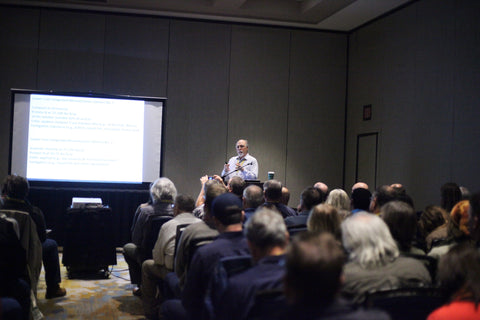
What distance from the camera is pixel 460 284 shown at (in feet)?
5.86

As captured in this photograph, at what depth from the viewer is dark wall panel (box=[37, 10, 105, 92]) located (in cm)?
819

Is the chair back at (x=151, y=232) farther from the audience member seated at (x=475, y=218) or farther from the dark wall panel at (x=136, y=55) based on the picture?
the dark wall panel at (x=136, y=55)

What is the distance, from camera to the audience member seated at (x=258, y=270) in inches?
→ 73.7

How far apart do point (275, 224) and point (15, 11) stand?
759 cm

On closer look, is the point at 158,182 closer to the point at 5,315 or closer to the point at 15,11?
the point at 5,315

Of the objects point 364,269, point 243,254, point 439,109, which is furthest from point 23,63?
point 364,269

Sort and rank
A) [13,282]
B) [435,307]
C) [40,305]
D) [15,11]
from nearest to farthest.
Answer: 1. [435,307]
2. [13,282]
3. [40,305]
4. [15,11]

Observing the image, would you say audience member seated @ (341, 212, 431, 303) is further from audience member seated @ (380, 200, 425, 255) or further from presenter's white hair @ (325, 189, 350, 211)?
presenter's white hair @ (325, 189, 350, 211)

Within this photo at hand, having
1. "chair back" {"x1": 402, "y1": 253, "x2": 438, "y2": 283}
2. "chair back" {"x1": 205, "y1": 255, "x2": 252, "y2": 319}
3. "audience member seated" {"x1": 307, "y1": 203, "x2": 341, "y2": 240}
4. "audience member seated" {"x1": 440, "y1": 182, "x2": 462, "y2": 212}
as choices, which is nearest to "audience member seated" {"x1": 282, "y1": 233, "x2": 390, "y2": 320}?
"chair back" {"x1": 205, "y1": 255, "x2": 252, "y2": 319}

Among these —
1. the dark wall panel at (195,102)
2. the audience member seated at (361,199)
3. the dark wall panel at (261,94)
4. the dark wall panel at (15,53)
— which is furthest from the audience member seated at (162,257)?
Result: the dark wall panel at (15,53)

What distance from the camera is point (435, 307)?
6.40ft

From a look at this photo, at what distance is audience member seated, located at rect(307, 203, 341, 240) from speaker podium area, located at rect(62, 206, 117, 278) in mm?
3492

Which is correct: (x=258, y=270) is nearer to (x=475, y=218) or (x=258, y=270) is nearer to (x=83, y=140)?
(x=475, y=218)

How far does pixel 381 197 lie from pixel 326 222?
4.43 feet
